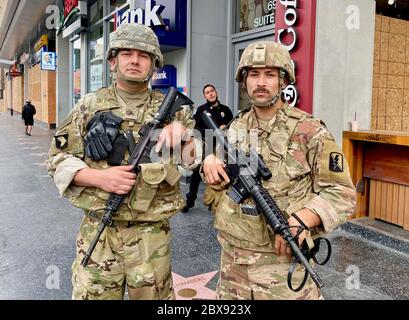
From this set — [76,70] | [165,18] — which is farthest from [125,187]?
[76,70]

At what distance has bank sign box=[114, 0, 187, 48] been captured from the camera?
21.1 ft

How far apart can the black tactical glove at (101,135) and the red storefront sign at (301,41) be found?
3.19m

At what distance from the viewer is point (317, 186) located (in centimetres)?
176

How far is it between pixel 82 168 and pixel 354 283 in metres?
2.60

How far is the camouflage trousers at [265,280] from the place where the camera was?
1730 mm

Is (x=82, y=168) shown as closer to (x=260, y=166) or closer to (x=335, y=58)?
(x=260, y=166)

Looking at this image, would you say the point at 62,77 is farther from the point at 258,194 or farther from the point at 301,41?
the point at 258,194

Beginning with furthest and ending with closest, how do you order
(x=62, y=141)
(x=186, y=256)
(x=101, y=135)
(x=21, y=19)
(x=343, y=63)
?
(x=21, y=19), (x=343, y=63), (x=186, y=256), (x=62, y=141), (x=101, y=135)

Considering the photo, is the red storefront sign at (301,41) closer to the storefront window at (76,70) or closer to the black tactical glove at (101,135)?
the black tactical glove at (101,135)

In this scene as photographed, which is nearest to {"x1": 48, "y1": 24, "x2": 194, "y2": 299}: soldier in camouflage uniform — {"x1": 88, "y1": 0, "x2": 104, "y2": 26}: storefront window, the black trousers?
the black trousers

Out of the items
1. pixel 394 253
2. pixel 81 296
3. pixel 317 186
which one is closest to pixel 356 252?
pixel 394 253

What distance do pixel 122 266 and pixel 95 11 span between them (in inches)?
425

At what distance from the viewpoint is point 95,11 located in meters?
11.1

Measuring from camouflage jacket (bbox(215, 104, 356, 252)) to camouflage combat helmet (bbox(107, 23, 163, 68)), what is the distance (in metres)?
0.68
